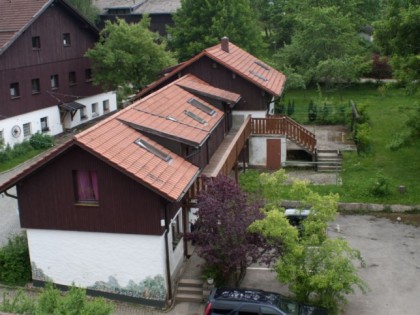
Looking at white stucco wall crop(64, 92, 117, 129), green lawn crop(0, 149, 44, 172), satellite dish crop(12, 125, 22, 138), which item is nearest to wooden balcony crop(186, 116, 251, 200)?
green lawn crop(0, 149, 44, 172)

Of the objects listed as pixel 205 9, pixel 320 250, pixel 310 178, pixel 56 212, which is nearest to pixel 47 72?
pixel 205 9

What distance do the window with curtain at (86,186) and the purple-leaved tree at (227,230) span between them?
11.7ft

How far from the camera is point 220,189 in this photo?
19000mm

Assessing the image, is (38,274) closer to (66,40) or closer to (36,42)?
(36,42)

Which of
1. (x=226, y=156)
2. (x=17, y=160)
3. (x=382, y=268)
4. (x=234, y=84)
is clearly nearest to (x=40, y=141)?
(x=17, y=160)

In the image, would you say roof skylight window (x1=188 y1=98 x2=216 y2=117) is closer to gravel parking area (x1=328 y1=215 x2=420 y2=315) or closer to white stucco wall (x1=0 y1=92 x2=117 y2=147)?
gravel parking area (x1=328 y1=215 x2=420 y2=315)

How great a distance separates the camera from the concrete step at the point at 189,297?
19500 mm

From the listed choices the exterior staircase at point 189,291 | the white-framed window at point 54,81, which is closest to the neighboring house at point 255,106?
the white-framed window at point 54,81

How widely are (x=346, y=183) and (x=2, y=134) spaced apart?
21816 mm

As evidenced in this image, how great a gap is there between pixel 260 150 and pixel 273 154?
0.84 m

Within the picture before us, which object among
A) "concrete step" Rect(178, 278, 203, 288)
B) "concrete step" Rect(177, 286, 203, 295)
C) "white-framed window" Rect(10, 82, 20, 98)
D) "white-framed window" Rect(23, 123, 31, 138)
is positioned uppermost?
"white-framed window" Rect(10, 82, 20, 98)

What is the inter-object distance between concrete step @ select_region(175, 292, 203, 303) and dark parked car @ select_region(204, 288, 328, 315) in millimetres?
1750

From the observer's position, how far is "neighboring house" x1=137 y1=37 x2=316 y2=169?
33500 millimetres

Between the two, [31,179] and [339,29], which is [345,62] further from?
[31,179]
